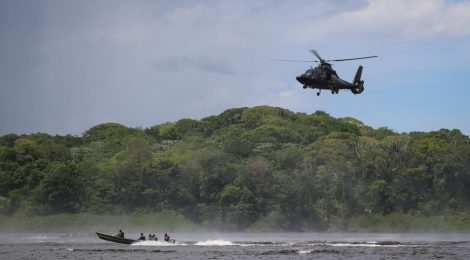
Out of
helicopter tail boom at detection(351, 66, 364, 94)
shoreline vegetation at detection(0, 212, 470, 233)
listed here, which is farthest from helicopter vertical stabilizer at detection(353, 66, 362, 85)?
shoreline vegetation at detection(0, 212, 470, 233)

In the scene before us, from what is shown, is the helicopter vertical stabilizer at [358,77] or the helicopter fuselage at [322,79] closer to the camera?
the helicopter fuselage at [322,79]

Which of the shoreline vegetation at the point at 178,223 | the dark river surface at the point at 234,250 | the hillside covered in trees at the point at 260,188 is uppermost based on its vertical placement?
the hillside covered in trees at the point at 260,188

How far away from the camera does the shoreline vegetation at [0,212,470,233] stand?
163375 mm

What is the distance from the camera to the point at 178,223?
167625 mm

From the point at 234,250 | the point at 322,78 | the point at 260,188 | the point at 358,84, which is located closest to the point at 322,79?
the point at 322,78

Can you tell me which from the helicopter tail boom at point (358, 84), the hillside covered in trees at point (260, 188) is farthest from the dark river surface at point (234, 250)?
the hillside covered in trees at point (260, 188)

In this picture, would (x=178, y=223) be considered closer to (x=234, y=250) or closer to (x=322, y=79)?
(x=234, y=250)

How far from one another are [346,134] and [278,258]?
344ft

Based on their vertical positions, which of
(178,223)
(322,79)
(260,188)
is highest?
(322,79)

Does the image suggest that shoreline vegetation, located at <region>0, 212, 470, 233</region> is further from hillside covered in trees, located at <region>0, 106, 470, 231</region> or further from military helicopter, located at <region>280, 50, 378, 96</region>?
military helicopter, located at <region>280, 50, 378, 96</region>

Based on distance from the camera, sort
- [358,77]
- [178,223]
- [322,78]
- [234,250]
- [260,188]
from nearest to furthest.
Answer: [322,78]
[358,77]
[234,250]
[178,223]
[260,188]

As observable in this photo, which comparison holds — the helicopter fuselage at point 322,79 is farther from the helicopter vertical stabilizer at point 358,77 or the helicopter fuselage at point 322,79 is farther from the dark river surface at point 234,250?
the dark river surface at point 234,250

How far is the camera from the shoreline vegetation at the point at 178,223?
163 meters

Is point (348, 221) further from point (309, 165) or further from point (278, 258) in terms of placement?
point (278, 258)
